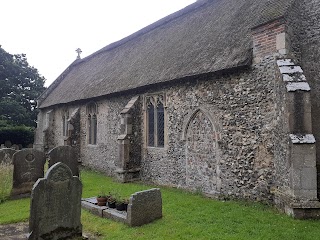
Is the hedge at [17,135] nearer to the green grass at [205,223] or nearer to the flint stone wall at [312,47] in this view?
the green grass at [205,223]

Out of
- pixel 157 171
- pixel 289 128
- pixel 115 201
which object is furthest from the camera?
pixel 157 171

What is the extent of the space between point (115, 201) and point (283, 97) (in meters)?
5.40

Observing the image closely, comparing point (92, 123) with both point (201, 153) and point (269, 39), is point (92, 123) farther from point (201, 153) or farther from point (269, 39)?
point (269, 39)

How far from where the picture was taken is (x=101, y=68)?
20.9 meters

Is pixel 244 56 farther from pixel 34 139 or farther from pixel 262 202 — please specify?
pixel 34 139

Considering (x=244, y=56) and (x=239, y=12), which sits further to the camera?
(x=239, y=12)

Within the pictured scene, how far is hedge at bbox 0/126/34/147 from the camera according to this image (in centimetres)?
2698

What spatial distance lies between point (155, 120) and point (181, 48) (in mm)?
3548

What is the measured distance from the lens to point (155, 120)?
12914 mm

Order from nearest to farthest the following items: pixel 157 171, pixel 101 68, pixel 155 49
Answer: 1. pixel 157 171
2. pixel 155 49
3. pixel 101 68

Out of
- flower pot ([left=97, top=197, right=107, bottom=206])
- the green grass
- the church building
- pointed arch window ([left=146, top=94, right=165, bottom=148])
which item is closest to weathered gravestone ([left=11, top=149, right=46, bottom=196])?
the green grass

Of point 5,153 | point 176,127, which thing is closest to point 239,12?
point 176,127

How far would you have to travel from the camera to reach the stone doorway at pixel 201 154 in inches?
392

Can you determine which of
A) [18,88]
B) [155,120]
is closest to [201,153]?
[155,120]
